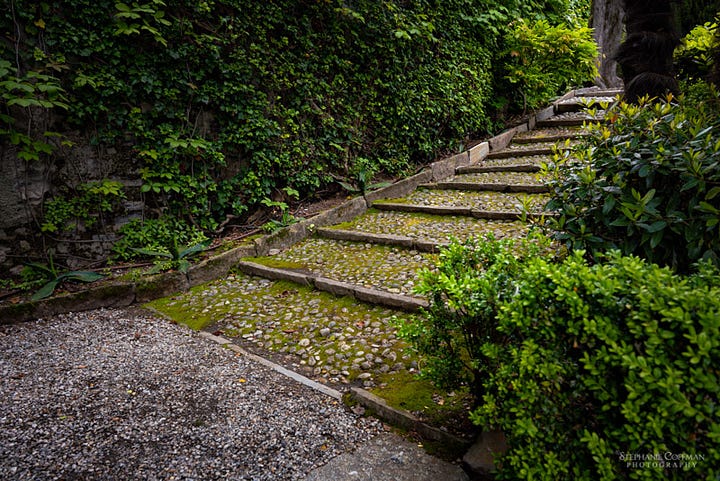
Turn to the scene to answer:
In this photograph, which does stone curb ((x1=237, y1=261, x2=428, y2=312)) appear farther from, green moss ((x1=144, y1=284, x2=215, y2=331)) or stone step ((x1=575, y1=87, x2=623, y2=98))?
stone step ((x1=575, y1=87, x2=623, y2=98))

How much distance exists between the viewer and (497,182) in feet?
21.2

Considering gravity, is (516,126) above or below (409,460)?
above

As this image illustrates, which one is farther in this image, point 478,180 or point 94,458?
point 478,180

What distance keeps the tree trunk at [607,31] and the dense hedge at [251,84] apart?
657 centimetres

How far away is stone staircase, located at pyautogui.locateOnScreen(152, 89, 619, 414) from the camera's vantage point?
3.26 meters

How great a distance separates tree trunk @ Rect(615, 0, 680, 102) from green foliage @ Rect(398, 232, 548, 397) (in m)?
2.40

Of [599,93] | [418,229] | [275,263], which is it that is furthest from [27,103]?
[599,93]

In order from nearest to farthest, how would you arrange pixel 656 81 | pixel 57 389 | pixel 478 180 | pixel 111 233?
pixel 57 389 → pixel 656 81 → pixel 111 233 → pixel 478 180

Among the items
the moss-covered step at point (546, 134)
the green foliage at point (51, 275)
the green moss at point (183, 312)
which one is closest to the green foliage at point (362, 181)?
the green moss at point (183, 312)

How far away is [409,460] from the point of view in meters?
2.14

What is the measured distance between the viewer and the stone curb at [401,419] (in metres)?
2.21

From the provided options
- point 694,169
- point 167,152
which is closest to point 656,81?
point 694,169

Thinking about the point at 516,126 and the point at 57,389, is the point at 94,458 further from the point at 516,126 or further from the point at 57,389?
the point at 516,126

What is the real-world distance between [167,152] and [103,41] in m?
1.33
